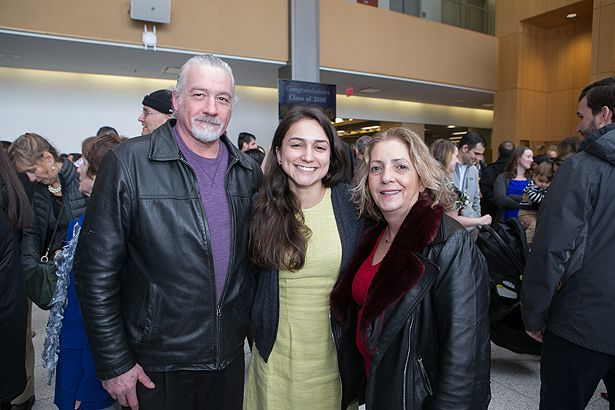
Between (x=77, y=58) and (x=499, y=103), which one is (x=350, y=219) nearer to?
(x=77, y=58)

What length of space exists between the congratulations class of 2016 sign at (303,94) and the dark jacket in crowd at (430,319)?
13.7 ft

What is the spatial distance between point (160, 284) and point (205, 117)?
647mm

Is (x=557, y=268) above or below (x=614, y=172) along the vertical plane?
below

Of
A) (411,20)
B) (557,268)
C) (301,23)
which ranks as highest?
(411,20)

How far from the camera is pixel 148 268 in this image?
4.95 feet

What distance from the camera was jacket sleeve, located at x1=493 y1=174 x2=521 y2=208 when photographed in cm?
438

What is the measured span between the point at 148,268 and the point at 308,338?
2.24ft

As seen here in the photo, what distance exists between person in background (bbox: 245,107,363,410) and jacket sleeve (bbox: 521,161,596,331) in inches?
32.8

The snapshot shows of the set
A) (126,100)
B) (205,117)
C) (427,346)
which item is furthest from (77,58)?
(427,346)

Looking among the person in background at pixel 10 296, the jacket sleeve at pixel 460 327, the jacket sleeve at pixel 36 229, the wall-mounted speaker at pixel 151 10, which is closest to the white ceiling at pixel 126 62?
the wall-mounted speaker at pixel 151 10

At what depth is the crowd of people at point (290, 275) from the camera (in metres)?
1.35

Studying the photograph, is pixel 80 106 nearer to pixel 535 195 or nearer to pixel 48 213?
pixel 48 213

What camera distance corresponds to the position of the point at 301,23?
7785 mm

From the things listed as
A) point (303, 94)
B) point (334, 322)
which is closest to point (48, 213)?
point (334, 322)
